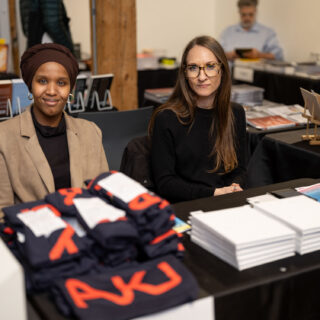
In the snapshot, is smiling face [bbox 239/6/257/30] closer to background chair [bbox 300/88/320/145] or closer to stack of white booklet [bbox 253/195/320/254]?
background chair [bbox 300/88/320/145]

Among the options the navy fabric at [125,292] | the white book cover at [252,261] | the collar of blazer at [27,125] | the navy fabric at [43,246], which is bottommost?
the white book cover at [252,261]

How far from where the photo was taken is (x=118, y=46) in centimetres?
405

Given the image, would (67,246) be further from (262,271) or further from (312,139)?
(312,139)

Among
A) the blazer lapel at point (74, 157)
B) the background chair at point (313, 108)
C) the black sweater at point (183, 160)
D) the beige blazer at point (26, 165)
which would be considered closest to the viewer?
the beige blazer at point (26, 165)

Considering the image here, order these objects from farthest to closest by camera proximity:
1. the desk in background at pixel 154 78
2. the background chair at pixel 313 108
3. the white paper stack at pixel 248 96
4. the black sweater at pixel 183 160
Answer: the desk in background at pixel 154 78 < the white paper stack at pixel 248 96 < the background chair at pixel 313 108 < the black sweater at pixel 183 160

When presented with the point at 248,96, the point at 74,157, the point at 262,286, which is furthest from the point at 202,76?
the point at 248,96

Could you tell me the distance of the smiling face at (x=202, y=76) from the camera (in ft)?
7.13

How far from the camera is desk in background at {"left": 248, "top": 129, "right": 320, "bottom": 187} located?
261 cm

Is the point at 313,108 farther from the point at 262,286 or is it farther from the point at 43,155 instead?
the point at 262,286

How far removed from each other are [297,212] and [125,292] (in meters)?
0.61

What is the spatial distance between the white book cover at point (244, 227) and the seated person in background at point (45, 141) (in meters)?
0.64

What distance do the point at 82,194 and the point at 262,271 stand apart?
478 mm

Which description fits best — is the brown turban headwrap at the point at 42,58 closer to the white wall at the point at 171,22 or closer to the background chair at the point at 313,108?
the background chair at the point at 313,108

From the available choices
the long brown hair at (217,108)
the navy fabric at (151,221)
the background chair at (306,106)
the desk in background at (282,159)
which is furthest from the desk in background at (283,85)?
the navy fabric at (151,221)
